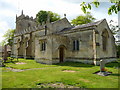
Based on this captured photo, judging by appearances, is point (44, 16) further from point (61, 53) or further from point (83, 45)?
point (83, 45)

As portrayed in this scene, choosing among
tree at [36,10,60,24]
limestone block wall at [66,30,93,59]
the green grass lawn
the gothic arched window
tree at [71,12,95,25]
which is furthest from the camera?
tree at [36,10,60,24]

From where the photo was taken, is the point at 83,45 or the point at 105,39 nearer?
the point at 83,45

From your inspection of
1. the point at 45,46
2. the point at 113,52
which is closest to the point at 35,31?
the point at 45,46

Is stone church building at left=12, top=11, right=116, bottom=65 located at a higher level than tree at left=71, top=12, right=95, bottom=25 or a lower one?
lower

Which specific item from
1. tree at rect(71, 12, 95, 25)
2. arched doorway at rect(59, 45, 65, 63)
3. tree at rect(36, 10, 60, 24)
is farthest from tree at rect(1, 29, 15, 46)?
arched doorway at rect(59, 45, 65, 63)

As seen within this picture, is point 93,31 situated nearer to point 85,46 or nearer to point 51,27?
point 85,46

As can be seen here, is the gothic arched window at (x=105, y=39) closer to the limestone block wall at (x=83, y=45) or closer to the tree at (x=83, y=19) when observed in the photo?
the limestone block wall at (x=83, y=45)

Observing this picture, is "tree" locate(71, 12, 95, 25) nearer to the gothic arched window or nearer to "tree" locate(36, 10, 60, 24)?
"tree" locate(36, 10, 60, 24)

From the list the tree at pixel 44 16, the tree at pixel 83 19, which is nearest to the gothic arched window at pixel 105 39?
the tree at pixel 83 19

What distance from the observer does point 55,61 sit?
20078mm

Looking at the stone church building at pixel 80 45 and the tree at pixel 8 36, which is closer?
the stone church building at pixel 80 45

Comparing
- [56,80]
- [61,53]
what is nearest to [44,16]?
[61,53]

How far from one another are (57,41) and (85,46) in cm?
531

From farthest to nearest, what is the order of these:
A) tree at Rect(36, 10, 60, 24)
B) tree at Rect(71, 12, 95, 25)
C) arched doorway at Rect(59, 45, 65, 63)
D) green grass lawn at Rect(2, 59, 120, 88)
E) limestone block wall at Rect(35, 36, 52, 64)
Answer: tree at Rect(36, 10, 60, 24) → tree at Rect(71, 12, 95, 25) → arched doorway at Rect(59, 45, 65, 63) → limestone block wall at Rect(35, 36, 52, 64) → green grass lawn at Rect(2, 59, 120, 88)
